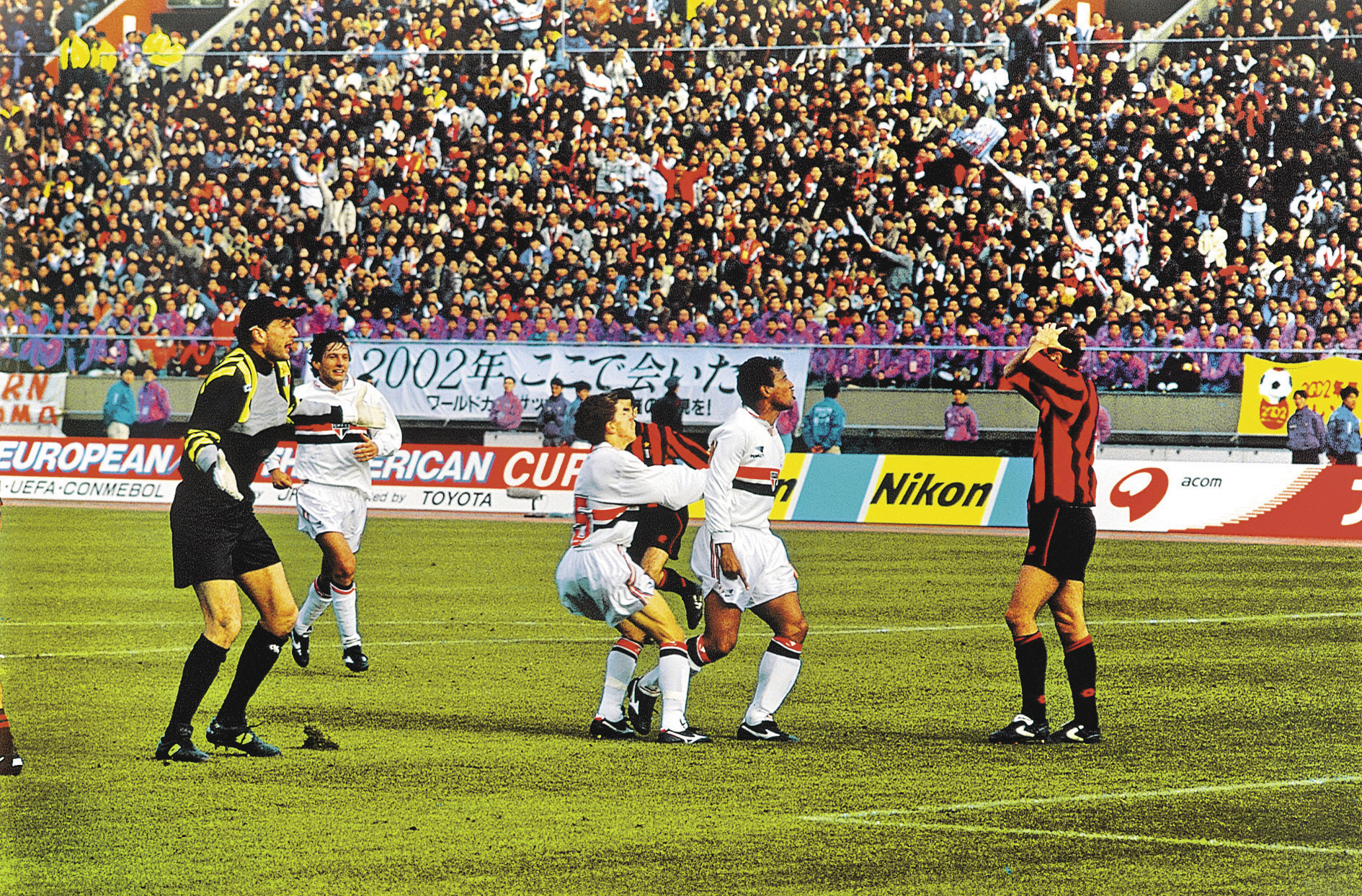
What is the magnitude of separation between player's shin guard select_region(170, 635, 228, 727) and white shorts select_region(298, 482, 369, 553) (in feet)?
12.1

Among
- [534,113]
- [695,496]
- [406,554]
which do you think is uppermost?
[534,113]

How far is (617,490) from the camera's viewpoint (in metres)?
8.45

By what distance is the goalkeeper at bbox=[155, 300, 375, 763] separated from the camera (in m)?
7.76

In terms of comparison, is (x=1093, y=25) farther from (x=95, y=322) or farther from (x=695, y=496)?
(x=695, y=496)

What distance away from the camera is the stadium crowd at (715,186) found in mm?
24219

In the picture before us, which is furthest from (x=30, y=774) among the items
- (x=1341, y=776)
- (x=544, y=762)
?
(x=1341, y=776)

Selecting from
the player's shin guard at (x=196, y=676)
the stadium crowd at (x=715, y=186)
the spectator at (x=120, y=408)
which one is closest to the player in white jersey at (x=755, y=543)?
the player's shin guard at (x=196, y=676)

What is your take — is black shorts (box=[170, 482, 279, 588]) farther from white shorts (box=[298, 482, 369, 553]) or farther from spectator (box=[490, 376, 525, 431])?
spectator (box=[490, 376, 525, 431])

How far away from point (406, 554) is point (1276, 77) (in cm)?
1404

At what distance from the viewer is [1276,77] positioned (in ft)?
82.7

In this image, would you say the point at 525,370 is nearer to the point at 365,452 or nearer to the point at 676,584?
the point at 365,452

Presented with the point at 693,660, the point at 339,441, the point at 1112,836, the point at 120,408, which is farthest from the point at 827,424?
the point at 1112,836

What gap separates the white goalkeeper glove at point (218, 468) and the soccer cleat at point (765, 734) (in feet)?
8.50

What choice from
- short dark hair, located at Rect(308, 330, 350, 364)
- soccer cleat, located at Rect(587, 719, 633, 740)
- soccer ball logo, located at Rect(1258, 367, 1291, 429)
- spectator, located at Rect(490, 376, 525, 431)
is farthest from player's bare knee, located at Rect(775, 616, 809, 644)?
spectator, located at Rect(490, 376, 525, 431)
